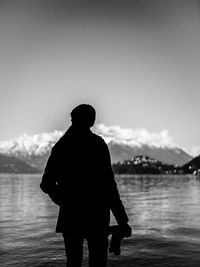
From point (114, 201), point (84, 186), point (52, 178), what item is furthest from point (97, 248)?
point (52, 178)

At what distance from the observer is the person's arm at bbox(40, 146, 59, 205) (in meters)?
4.84

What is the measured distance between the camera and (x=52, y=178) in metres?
4.90

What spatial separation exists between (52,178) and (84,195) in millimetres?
514

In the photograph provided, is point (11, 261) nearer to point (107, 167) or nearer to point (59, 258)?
point (59, 258)

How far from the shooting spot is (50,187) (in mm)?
4852

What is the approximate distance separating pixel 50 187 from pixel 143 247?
11075 millimetres

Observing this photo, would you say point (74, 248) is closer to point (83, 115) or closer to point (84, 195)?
point (84, 195)

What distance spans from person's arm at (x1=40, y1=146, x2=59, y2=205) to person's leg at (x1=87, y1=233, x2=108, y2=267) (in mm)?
705

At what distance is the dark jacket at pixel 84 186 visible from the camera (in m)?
4.78

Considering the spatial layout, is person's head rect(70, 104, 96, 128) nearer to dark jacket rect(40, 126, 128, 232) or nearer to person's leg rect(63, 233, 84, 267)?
dark jacket rect(40, 126, 128, 232)

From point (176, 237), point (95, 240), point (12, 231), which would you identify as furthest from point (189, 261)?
point (12, 231)

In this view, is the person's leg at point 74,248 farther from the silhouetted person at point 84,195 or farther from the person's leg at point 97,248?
the person's leg at point 97,248

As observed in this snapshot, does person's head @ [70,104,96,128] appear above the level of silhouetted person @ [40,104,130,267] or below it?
above

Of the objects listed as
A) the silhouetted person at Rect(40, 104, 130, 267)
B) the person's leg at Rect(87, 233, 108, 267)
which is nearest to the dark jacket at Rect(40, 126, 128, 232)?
the silhouetted person at Rect(40, 104, 130, 267)
